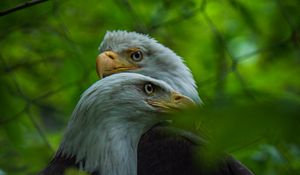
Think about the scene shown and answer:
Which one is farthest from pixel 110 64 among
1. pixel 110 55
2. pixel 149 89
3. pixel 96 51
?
pixel 149 89

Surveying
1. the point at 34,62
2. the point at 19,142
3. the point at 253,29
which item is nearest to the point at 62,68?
the point at 34,62

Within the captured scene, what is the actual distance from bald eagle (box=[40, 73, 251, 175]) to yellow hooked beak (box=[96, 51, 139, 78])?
1.53 ft

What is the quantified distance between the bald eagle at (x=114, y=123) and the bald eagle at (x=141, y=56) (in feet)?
1.70

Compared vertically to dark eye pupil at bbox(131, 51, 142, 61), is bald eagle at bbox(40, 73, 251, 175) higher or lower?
lower

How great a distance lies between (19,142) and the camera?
1.49m

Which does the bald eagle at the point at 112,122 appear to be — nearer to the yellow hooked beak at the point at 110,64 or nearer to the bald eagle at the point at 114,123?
the bald eagle at the point at 114,123

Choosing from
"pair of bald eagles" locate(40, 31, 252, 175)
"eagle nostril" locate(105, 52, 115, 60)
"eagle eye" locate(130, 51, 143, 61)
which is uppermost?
"eagle nostril" locate(105, 52, 115, 60)

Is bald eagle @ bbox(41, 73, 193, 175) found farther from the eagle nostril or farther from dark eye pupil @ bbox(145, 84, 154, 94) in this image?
the eagle nostril

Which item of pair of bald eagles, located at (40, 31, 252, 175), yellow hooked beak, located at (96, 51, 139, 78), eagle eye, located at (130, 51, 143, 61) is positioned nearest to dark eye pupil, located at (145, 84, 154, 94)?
pair of bald eagles, located at (40, 31, 252, 175)

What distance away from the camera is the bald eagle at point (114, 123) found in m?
1.23

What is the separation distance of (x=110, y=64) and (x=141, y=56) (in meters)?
0.11

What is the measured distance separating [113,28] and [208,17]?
0.95ft

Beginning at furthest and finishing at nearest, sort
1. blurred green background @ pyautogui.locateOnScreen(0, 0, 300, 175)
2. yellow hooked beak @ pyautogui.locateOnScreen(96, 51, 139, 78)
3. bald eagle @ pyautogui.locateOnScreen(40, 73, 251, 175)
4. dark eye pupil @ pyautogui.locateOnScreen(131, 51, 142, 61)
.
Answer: dark eye pupil @ pyautogui.locateOnScreen(131, 51, 142, 61), yellow hooked beak @ pyautogui.locateOnScreen(96, 51, 139, 78), blurred green background @ pyautogui.locateOnScreen(0, 0, 300, 175), bald eagle @ pyautogui.locateOnScreen(40, 73, 251, 175)

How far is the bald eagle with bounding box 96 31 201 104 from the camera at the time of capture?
1.86 meters
